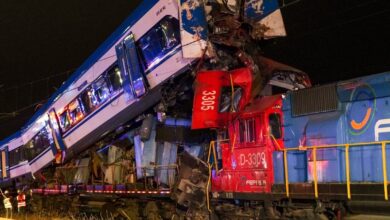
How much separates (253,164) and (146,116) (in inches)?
198

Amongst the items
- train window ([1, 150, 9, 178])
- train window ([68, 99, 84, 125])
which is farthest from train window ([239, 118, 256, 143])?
train window ([1, 150, 9, 178])

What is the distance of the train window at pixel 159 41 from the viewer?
13.1 meters

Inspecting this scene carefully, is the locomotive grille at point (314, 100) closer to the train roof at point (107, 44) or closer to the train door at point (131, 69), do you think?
the train door at point (131, 69)

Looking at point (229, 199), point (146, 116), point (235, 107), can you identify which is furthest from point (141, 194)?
point (235, 107)

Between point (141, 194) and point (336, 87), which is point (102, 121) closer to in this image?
point (141, 194)

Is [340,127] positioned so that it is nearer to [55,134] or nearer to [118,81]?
[118,81]

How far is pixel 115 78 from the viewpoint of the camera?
51.1 feet

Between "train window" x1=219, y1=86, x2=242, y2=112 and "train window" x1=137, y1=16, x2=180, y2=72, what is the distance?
2.12 metres

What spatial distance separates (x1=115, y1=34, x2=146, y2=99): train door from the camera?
14.2 meters

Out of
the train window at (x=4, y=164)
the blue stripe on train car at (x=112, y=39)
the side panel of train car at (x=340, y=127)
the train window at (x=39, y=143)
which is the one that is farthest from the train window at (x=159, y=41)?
the train window at (x=4, y=164)

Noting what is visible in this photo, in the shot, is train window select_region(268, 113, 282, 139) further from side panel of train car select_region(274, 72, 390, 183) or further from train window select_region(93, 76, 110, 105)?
train window select_region(93, 76, 110, 105)

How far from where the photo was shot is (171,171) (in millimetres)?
14438

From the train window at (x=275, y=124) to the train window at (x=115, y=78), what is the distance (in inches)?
243

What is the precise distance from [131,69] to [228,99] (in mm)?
3985
